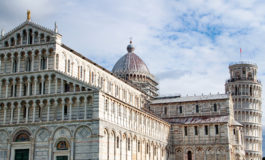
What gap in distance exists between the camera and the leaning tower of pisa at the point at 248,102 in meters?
90.8

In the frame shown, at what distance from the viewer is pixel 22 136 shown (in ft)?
154

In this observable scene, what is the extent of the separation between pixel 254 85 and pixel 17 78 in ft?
203

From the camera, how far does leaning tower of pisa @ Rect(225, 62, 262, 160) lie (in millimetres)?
90812

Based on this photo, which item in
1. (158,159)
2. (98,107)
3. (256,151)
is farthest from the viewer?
(256,151)

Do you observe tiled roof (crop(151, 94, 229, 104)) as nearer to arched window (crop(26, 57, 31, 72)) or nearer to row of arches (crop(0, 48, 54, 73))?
row of arches (crop(0, 48, 54, 73))

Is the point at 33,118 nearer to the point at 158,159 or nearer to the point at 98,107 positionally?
the point at 98,107

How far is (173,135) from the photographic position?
69.5 metres

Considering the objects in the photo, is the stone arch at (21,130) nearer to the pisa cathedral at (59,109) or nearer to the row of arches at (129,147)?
the pisa cathedral at (59,109)

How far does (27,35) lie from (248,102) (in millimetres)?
58976

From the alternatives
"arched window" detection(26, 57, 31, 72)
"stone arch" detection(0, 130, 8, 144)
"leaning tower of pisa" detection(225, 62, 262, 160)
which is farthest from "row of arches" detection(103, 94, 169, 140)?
"leaning tower of pisa" detection(225, 62, 262, 160)

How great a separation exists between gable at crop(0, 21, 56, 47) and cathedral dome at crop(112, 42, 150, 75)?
3316 cm

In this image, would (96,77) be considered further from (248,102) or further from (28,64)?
(248,102)

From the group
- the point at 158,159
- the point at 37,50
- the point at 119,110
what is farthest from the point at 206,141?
the point at 37,50

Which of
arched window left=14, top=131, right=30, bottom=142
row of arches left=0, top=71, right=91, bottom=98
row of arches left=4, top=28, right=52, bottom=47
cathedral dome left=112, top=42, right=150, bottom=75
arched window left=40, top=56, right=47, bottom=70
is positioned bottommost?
arched window left=14, top=131, right=30, bottom=142
